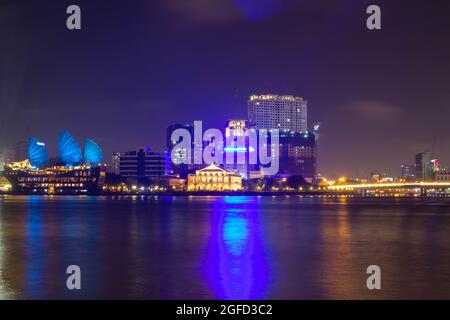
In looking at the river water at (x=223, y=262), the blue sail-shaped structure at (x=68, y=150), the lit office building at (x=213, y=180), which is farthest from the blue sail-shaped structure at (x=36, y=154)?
the river water at (x=223, y=262)

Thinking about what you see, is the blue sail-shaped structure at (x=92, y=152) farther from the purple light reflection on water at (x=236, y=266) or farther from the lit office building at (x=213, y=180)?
the purple light reflection on water at (x=236, y=266)

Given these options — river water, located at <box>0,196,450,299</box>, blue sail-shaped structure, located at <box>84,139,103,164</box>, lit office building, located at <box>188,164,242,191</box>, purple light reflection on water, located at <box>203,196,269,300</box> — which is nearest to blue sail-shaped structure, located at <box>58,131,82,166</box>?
blue sail-shaped structure, located at <box>84,139,103,164</box>

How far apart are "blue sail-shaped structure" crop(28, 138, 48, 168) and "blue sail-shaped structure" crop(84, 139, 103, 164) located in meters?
11.4

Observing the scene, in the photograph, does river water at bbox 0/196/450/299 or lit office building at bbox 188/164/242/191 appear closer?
river water at bbox 0/196/450/299

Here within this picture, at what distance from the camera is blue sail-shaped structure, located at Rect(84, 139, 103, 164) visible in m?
177

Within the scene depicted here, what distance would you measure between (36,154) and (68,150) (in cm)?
921

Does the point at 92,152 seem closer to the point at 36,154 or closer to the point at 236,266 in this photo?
the point at 36,154

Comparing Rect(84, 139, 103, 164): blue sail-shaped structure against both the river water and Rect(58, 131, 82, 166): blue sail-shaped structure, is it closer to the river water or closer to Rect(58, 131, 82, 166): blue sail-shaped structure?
Rect(58, 131, 82, 166): blue sail-shaped structure

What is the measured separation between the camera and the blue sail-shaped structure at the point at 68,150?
563ft

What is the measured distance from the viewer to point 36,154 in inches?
6816

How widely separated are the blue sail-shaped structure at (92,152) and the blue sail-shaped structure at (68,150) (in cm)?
381

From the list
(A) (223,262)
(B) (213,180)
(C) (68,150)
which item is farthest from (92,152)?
(A) (223,262)

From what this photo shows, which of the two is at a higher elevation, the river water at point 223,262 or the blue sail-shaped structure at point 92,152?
the blue sail-shaped structure at point 92,152
